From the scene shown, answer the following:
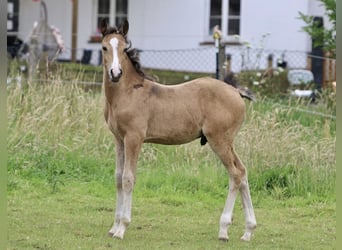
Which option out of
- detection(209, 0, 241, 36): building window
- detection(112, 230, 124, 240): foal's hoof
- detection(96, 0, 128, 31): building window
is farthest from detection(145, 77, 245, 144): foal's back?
detection(96, 0, 128, 31): building window

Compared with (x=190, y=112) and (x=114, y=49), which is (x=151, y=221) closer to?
(x=190, y=112)

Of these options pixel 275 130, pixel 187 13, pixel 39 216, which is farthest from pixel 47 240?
pixel 187 13

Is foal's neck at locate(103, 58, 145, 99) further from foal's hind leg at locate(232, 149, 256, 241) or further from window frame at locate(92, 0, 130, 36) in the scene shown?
window frame at locate(92, 0, 130, 36)

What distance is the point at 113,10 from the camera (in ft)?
80.4

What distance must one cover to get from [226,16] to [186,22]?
1.27 m

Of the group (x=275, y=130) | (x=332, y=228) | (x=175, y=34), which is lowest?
(x=332, y=228)

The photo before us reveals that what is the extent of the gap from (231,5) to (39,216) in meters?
16.4

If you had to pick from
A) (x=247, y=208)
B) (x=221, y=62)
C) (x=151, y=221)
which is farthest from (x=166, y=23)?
(x=247, y=208)

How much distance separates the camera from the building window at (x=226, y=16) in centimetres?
2286

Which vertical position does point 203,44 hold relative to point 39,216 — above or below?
above

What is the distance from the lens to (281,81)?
17.3 meters

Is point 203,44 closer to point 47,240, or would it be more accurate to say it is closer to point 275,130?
point 275,130

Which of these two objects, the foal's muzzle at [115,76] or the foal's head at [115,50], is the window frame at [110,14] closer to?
the foal's head at [115,50]

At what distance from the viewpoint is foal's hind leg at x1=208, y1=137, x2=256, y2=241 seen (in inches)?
255
